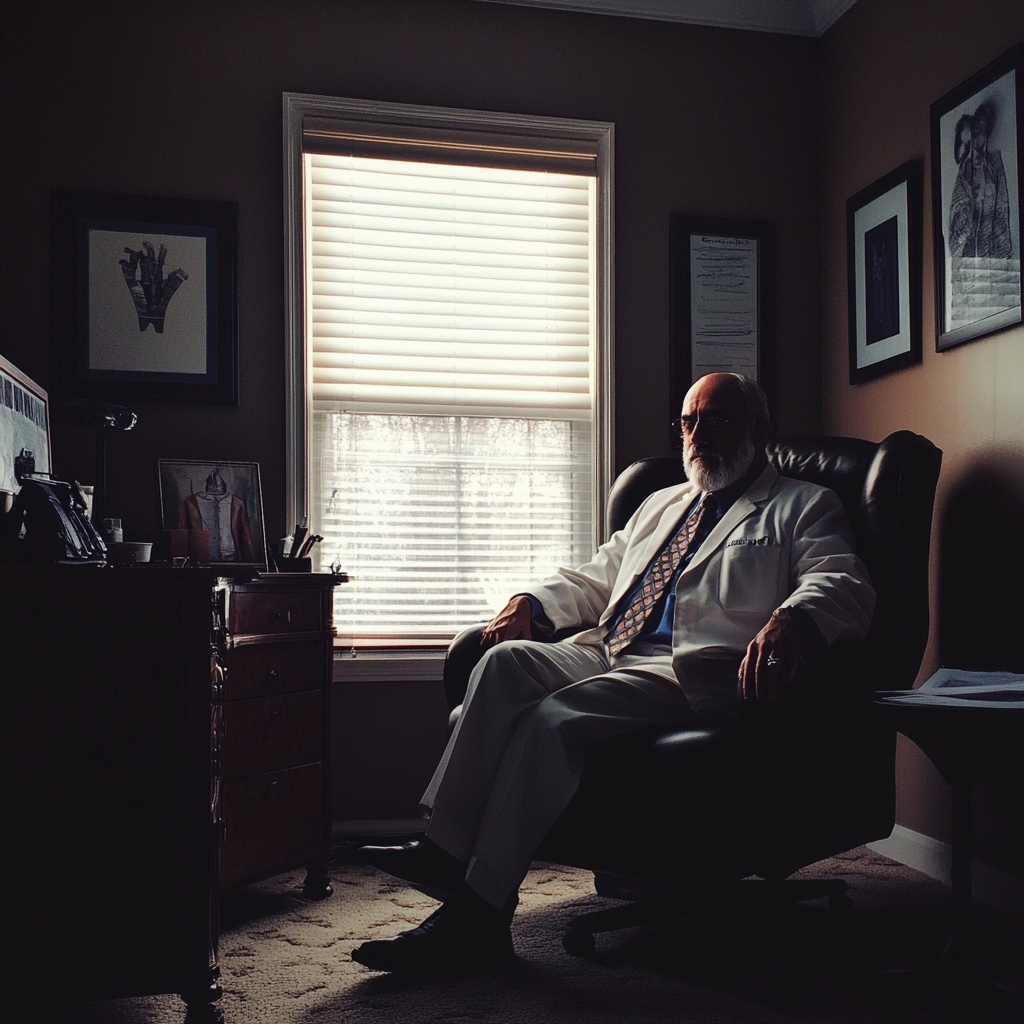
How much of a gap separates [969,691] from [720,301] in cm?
195

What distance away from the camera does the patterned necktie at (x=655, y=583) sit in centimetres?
252

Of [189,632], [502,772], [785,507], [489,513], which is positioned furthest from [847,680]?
[489,513]

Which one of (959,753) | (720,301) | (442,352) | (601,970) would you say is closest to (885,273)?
(720,301)

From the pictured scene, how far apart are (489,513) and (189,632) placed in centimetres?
175

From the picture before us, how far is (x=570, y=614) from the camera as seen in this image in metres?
2.63

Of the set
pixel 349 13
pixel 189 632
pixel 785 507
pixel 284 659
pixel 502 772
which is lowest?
pixel 502 772

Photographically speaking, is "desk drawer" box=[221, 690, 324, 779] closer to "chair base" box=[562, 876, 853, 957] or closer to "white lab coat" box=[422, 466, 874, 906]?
"white lab coat" box=[422, 466, 874, 906]

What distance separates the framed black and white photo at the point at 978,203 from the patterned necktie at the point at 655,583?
91cm

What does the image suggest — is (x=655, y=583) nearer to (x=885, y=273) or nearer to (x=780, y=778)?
(x=780, y=778)

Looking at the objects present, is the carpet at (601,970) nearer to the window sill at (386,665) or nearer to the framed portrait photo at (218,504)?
the window sill at (386,665)

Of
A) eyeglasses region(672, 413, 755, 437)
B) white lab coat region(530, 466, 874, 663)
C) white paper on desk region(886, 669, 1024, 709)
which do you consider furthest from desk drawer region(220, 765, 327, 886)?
white paper on desk region(886, 669, 1024, 709)

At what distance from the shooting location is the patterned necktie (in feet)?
8.25

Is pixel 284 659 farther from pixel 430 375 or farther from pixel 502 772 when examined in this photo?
pixel 430 375

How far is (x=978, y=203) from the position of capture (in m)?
2.68
